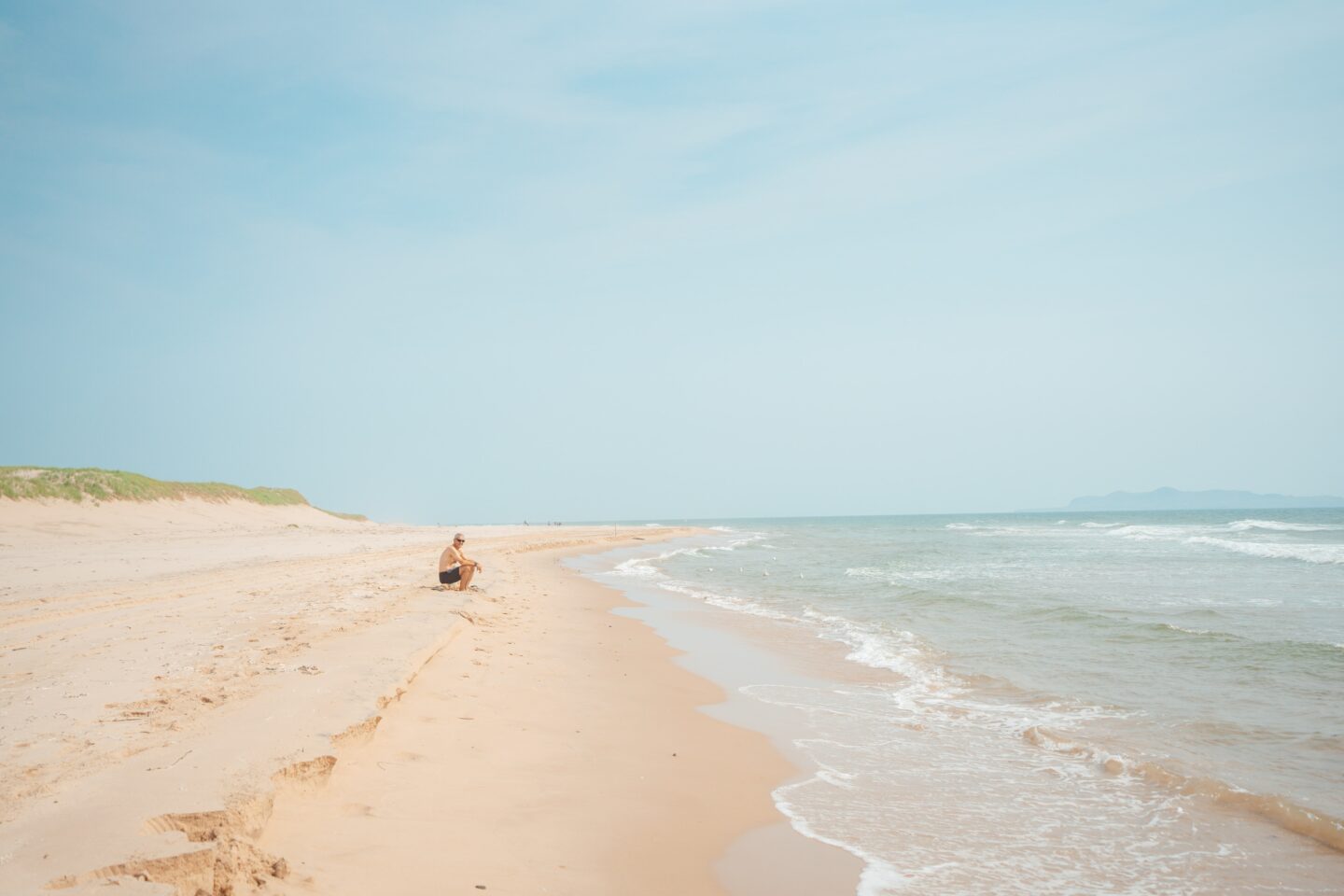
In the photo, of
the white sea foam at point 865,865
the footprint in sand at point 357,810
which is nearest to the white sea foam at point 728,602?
the white sea foam at point 865,865

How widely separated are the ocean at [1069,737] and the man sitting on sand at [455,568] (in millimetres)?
5087

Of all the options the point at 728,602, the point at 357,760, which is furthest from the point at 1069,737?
the point at 728,602

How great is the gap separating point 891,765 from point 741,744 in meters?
1.34

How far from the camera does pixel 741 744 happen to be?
7027 mm

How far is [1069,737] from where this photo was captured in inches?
284

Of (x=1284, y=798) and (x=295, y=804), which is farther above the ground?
(x=295, y=804)

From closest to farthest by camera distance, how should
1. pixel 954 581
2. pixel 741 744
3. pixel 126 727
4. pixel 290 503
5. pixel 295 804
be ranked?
pixel 295 804 → pixel 126 727 → pixel 741 744 → pixel 954 581 → pixel 290 503

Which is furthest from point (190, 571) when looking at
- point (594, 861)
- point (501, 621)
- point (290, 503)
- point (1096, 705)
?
point (290, 503)

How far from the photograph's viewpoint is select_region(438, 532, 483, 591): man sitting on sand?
1469cm

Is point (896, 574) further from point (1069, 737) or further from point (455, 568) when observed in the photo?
point (1069, 737)

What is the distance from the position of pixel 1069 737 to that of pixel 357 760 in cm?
625

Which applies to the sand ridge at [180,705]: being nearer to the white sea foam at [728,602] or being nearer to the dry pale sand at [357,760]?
the dry pale sand at [357,760]

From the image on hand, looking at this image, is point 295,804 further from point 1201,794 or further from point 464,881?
point 1201,794

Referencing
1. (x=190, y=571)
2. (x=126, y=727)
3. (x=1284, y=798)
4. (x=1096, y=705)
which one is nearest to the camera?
(x=126, y=727)
